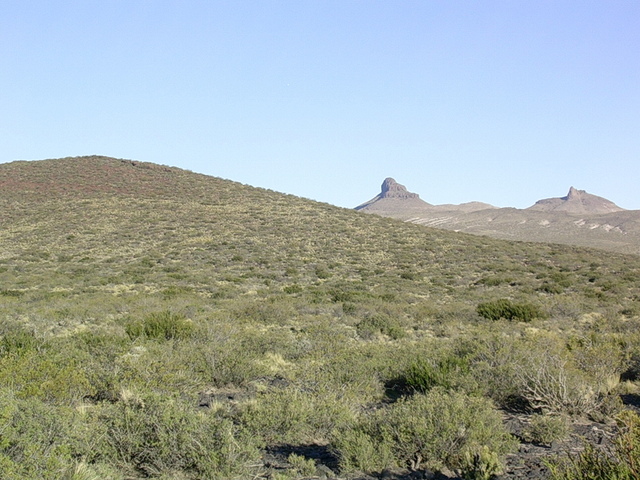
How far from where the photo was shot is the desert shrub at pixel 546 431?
5926mm

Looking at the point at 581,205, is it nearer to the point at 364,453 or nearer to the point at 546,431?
the point at 546,431

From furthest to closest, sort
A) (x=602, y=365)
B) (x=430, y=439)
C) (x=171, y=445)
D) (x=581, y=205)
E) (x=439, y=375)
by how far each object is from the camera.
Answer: (x=581, y=205) < (x=602, y=365) < (x=439, y=375) < (x=430, y=439) < (x=171, y=445)

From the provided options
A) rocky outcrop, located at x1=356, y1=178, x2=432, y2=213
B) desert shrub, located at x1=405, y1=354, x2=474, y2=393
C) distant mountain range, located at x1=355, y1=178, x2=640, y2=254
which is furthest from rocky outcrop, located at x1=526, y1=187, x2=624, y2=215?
desert shrub, located at x1=405, y1=354, x2=474, y2=393

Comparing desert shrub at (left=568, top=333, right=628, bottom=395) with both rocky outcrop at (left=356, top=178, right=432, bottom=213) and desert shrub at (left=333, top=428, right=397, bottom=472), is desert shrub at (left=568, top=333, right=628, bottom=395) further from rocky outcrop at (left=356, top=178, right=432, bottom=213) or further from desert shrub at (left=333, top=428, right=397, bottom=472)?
rocky outcrop at (left=356, top=178, right=432, bottom=213)

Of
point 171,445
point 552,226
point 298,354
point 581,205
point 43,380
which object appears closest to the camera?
point 171,445

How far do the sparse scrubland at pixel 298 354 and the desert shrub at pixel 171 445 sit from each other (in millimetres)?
19

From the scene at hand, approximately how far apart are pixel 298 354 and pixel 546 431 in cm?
527

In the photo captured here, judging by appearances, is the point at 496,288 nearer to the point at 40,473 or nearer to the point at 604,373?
the point at 604,373

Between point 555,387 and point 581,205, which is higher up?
point 581,205

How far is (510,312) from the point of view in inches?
649

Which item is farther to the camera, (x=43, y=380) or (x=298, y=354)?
(x=298, y=354)

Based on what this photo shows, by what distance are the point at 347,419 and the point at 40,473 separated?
127 inches

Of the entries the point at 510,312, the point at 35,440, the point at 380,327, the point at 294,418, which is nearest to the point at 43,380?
the point at 35,440

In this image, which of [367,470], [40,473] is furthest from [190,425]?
[367,470]
